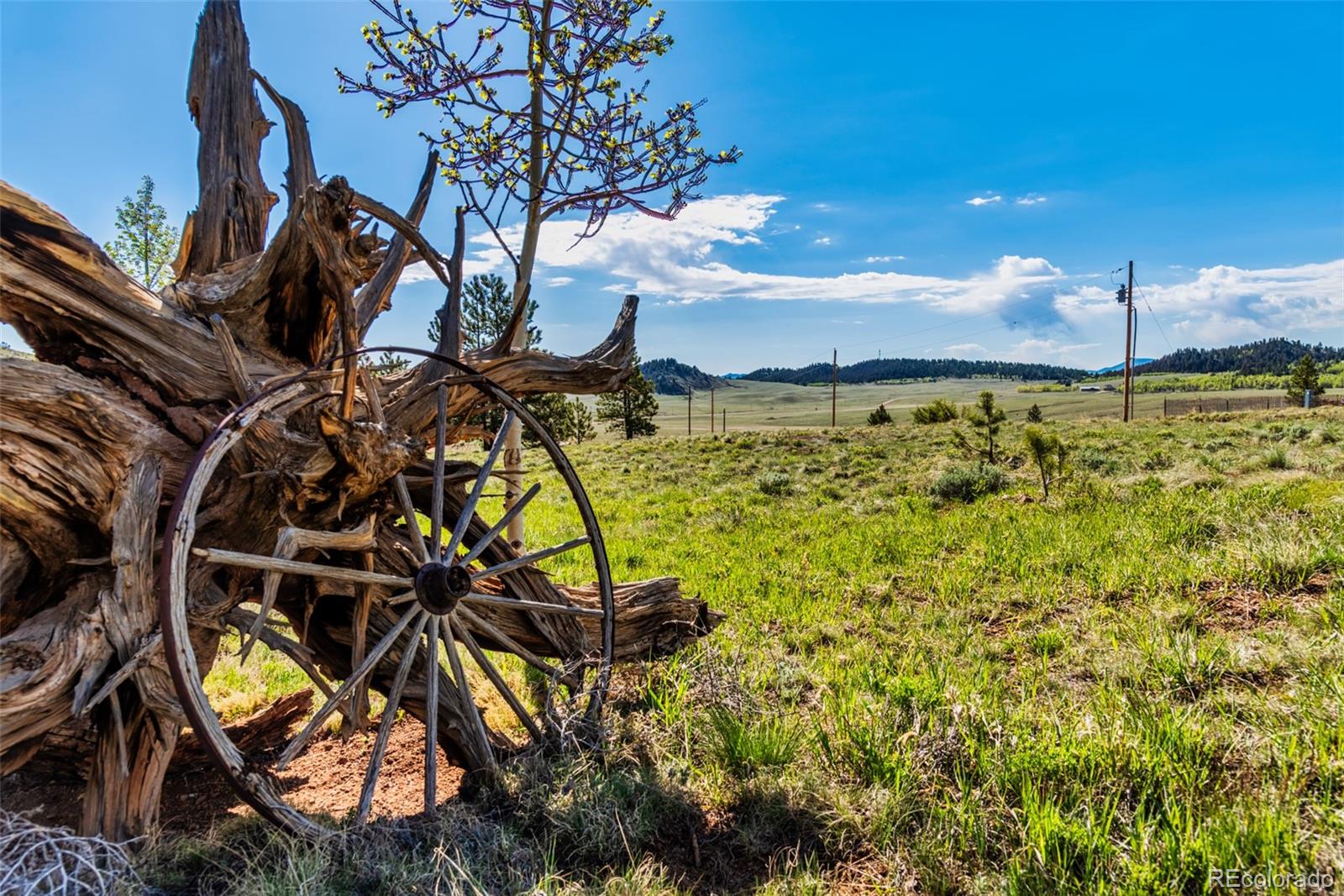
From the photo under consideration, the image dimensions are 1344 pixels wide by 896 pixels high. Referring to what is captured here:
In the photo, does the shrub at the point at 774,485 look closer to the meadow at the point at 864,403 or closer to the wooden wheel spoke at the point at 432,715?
the wooden wheel spoke at the point at 432,715

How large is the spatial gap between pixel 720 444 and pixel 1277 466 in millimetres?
18681

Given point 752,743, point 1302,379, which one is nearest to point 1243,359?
point 1302,379

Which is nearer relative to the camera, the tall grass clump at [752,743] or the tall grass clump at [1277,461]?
the tall grass clump at [752,743]

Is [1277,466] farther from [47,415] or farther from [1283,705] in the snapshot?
[47,415]

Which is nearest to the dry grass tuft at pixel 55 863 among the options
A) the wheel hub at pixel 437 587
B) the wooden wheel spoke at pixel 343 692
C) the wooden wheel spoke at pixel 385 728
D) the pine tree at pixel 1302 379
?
the wooden wheel spoke at pixel 343 692

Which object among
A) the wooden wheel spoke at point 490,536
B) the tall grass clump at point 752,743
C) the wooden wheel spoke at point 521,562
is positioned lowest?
the tall grass clump at point 752,743

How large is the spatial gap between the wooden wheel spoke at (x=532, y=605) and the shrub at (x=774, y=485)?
34.4 feet

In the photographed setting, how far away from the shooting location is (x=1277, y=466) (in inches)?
475

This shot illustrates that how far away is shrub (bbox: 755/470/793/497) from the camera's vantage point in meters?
15.5

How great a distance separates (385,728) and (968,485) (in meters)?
11.4

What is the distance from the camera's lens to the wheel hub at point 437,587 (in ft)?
13.6

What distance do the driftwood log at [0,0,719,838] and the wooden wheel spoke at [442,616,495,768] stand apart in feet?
0.54

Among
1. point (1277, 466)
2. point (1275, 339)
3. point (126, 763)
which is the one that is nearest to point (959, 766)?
point (126, 763)

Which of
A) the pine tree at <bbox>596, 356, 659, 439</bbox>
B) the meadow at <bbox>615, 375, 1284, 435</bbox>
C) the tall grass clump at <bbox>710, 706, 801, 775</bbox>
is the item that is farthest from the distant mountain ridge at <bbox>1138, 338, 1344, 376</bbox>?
the tall grass clump at <bbox>710, 706, 801, 775</bbox>
